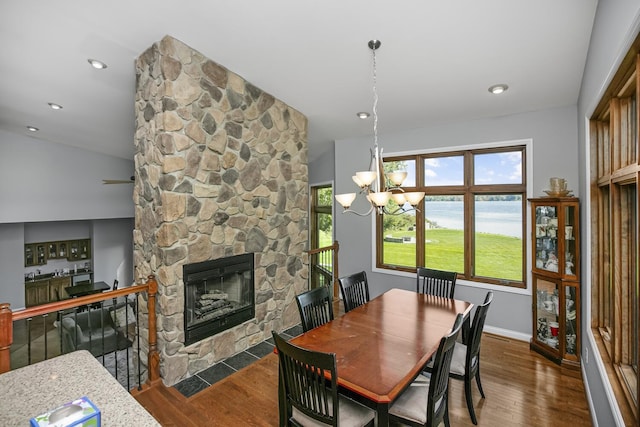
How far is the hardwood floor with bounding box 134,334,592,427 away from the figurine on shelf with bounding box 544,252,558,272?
102 centimetres

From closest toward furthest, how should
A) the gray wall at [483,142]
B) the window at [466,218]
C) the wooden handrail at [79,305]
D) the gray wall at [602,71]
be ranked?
1. the gray wall at [602,71]
2. the wooden handrail at [79,305]
3. the gray wall at [483,142]
4. the window at [466,218]

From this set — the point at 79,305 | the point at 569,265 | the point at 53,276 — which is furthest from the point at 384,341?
the point at 53,276

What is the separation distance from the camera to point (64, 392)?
1113mm

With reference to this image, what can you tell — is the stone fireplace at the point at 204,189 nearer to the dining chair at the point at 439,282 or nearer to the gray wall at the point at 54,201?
the dining chair at the point at 439,282

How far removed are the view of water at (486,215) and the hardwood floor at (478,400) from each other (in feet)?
5.28

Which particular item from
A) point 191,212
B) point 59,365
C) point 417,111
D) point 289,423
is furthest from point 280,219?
point 59,365

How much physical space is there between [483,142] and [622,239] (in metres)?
2.41

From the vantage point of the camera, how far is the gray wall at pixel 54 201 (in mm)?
5793

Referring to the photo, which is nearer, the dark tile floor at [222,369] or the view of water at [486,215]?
the dark tile floor at [222,369]

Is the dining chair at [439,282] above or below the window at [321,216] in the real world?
below

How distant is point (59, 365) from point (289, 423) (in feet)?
4.23

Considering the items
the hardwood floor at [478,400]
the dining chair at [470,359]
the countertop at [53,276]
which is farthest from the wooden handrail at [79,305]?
the countertop at [53,276]

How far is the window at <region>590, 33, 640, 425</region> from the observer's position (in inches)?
63.3

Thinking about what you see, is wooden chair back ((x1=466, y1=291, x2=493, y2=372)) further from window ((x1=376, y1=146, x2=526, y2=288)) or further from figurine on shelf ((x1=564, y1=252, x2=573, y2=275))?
window ((x1=376, y1=146, x2=526, y2=288))
